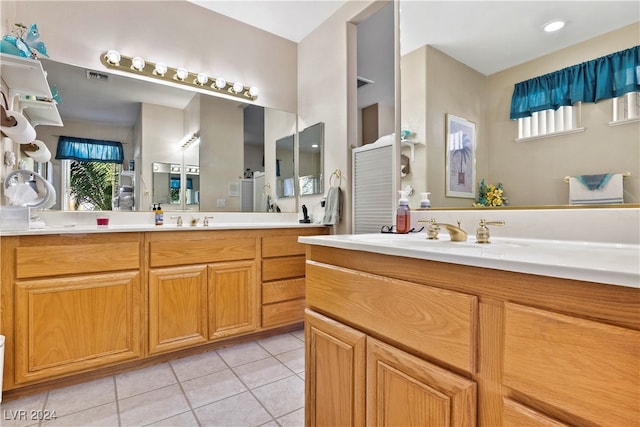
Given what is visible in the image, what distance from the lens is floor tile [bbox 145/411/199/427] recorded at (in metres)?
1.37

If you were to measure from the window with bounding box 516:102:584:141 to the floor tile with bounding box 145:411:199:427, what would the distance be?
1.83 meters

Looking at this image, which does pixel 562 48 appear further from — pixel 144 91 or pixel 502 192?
pixel 144 91

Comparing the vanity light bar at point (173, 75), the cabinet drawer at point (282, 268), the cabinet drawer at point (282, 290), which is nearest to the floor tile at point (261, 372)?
the cabinet drawer at point (282, 290)

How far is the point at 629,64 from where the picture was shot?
36.7 inches

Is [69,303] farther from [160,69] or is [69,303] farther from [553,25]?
[553,25]

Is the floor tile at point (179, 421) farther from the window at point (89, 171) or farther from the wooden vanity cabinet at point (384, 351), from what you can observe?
the window at point (89, 171)

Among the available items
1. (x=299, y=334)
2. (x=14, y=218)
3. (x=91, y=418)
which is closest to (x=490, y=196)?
(x=299, y=334)

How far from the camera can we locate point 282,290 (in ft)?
7.77

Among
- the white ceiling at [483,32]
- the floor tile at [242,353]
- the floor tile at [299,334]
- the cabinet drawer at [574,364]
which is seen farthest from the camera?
the floor tile at [299,334]

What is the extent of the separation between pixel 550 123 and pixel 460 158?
36 centimetres

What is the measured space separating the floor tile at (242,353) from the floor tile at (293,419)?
1.99ft

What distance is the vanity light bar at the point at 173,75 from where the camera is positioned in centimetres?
221

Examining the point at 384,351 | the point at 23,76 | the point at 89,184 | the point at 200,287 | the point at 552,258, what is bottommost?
the point at 200,287

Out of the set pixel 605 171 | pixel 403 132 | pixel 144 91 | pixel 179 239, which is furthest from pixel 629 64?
pixel 144 91
